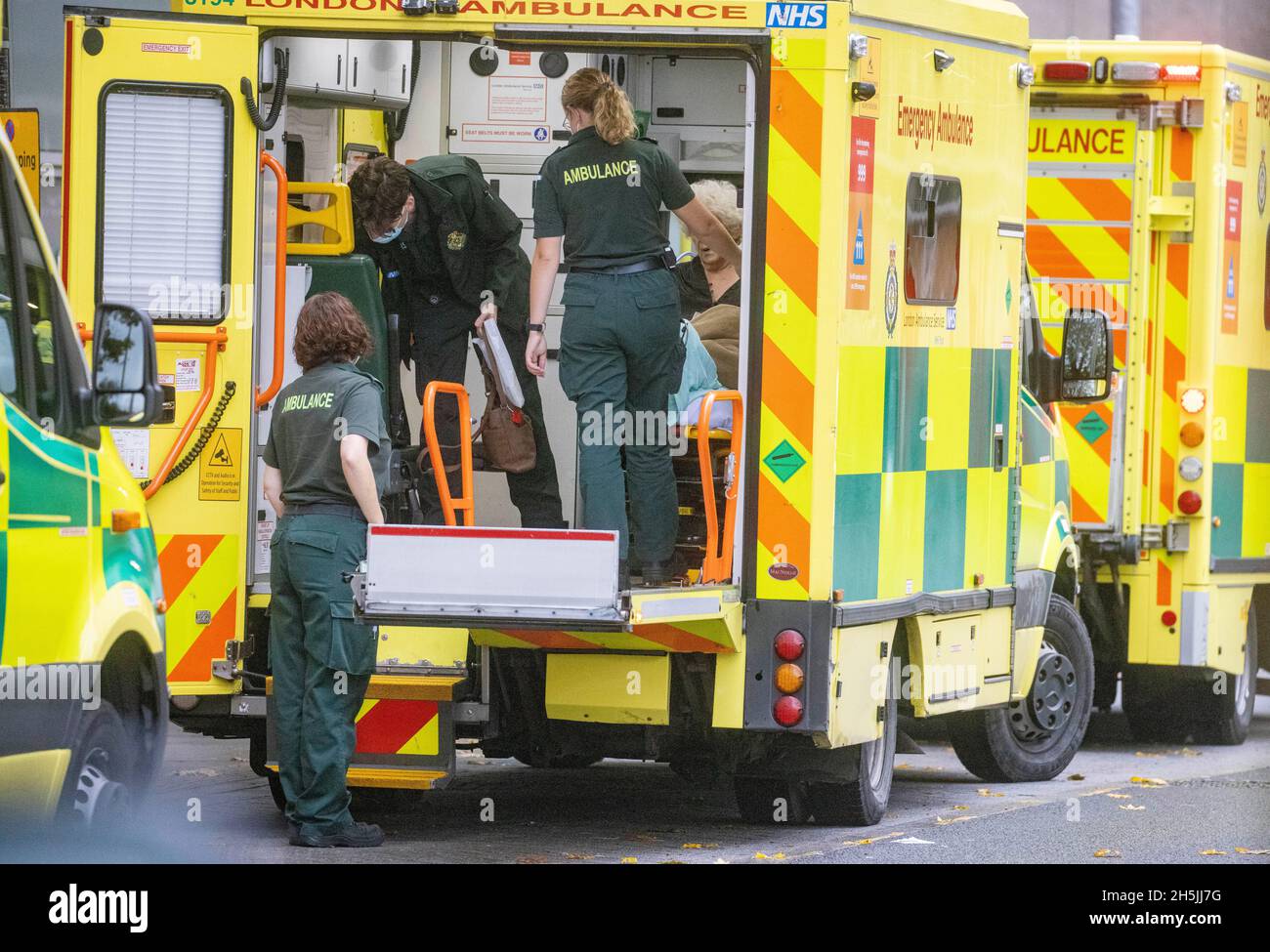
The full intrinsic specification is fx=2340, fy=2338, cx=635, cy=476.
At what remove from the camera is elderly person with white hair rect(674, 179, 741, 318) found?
377 inches

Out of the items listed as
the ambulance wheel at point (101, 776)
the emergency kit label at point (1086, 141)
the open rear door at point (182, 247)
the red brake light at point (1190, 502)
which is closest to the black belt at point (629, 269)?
the open rear door at point (182, 247)

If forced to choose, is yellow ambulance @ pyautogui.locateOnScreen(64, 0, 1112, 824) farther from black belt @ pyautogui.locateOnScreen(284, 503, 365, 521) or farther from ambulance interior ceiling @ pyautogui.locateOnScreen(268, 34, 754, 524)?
ambulance interior ceiling @ pyautogui.locateOnScreen(268, 34, 754, 524)

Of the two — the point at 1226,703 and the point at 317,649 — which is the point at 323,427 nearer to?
the point at 317,649

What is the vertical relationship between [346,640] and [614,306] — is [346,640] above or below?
below

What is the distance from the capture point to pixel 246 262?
767 centimetres

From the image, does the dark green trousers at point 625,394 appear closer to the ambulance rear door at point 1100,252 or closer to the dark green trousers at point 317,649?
the dark green trousers at point 317,649

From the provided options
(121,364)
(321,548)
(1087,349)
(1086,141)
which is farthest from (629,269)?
(1086,141)

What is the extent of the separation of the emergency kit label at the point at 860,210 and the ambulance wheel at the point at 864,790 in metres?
1.53

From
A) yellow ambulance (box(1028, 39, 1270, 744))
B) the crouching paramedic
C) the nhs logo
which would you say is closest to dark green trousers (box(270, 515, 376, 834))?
the crouching paramedic

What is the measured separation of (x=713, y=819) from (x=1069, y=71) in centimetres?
417

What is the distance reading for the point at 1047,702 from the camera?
33.4ft

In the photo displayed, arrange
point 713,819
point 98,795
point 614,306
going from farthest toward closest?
point 713,819 → point 614,306 → point 98,795

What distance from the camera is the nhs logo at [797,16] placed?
754 cm
